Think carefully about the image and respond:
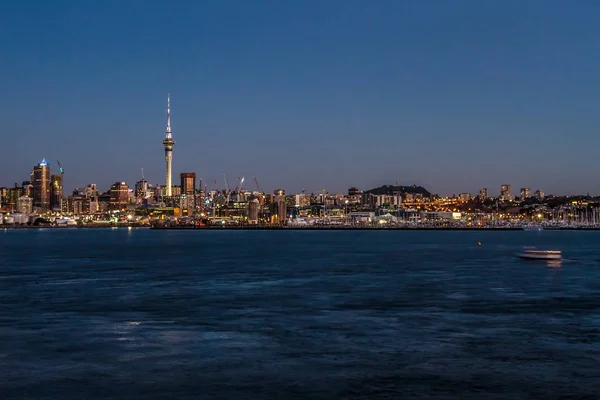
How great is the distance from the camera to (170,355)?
2197 centimetres

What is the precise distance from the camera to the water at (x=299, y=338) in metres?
18.6

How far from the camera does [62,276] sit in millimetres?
48906

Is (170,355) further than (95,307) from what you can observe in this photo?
No

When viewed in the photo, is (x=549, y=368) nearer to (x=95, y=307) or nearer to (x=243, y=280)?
(x=95, y=307)

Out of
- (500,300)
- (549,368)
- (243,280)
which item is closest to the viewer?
(549,368)

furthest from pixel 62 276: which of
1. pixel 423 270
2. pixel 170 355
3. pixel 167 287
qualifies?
pixel 170 355

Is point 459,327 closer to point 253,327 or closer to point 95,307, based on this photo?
point 253,327

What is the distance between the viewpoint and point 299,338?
81.6 ft

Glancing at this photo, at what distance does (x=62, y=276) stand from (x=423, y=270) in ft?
79.4

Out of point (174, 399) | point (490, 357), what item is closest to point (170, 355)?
point (174, 399)

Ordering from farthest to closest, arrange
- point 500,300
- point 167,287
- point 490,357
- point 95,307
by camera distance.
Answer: point 167,287 → point 500,300 → point 95,307 → point 490,357

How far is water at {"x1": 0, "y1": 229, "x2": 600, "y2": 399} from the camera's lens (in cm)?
1858

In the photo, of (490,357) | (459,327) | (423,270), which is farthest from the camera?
(423,270)

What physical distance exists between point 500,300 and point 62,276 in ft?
89.8
